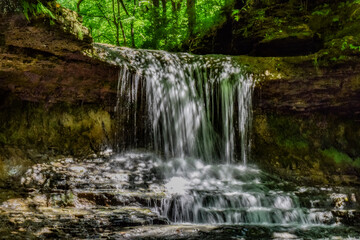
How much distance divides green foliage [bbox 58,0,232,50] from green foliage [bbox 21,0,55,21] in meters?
5.31

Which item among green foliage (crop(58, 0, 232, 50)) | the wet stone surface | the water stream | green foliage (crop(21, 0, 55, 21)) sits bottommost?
the wet stone surface

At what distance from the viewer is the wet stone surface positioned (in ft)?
9.76

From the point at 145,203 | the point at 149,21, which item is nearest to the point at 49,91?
the point at 145,203

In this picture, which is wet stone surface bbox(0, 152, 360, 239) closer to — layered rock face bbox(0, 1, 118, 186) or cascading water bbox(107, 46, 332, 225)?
cascading water bbox(107, 46, 332, 225)

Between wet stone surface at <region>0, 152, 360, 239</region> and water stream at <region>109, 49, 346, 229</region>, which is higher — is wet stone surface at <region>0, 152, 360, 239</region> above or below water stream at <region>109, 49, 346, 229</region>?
below

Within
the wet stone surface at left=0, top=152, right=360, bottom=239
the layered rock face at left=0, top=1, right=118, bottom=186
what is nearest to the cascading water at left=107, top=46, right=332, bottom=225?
the wet stone surface at left=0, top=152, right=360, bottom=239

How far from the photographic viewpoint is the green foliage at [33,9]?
4.10m

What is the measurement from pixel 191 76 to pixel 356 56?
3456mm

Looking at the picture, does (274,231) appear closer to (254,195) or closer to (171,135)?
(254,195)

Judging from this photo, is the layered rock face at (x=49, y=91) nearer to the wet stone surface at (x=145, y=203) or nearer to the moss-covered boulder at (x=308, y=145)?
the wet stone surface at (x=145, y=203)

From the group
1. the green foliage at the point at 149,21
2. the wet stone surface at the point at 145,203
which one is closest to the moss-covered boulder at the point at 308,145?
the wet stone surface at the point at 145,203

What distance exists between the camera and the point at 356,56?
6172 mm

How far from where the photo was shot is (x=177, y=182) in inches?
196

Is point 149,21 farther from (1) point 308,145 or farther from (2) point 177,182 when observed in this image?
(2) point 177,182
